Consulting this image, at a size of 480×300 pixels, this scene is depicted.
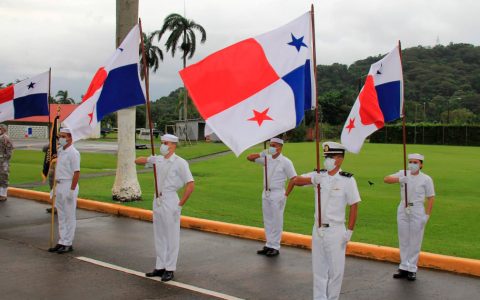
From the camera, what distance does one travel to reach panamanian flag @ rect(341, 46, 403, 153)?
23.5 ft

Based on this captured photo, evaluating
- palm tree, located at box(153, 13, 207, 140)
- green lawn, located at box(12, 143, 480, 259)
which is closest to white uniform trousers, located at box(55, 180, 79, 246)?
green lawn, located at box(12, 143, 480, 259)

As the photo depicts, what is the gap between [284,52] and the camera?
254 inches

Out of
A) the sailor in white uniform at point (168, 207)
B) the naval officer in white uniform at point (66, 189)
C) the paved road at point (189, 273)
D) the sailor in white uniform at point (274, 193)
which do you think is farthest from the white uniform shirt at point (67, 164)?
the sailor in white uniform at point (274, 193)

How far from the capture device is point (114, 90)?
821cm

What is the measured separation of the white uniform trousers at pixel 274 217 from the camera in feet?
28.5

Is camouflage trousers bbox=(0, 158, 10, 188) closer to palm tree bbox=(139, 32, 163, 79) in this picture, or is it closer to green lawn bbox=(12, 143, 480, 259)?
green lawn bbox=(12, 143, 480, 259)

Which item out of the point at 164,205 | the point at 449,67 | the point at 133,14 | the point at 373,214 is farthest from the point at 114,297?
the point at 449,67

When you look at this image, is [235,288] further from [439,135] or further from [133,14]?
[439,135]

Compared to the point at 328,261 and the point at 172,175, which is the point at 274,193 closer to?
the point at 172,175

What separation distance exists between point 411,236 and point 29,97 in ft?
25.3

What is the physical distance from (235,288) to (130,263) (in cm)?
196

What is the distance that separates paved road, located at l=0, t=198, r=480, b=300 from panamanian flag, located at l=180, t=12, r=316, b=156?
83.0 inches

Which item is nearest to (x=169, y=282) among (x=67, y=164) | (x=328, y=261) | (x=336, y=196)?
(x=328, y=261)

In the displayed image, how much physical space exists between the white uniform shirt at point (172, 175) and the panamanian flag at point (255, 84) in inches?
55.4
